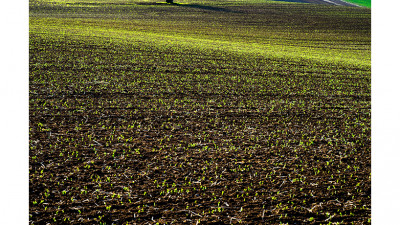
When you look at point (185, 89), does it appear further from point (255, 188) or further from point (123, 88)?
point (255, 188)

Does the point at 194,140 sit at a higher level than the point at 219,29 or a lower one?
lower

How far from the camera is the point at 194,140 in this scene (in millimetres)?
8586

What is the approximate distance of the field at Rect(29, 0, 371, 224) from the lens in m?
5.74

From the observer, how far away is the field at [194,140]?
18.8ft

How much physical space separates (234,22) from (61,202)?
46173mm

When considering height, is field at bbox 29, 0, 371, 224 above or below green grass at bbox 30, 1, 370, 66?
below

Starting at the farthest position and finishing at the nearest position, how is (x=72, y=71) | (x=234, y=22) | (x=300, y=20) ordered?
(x=300, y=20) < (x=234, y=22) < (x=72, y=71)

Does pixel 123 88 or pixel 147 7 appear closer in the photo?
pixel 123 88

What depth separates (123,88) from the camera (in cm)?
1324

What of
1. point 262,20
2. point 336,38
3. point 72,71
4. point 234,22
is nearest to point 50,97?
point 72,71

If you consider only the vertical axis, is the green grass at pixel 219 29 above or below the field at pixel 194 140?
above

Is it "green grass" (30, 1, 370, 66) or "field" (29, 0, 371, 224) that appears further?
"green grass" (30, 1, 370, 66)

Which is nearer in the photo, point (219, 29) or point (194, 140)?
point (194, 140)

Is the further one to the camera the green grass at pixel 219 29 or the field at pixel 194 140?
the green grass at pixel 219 29
